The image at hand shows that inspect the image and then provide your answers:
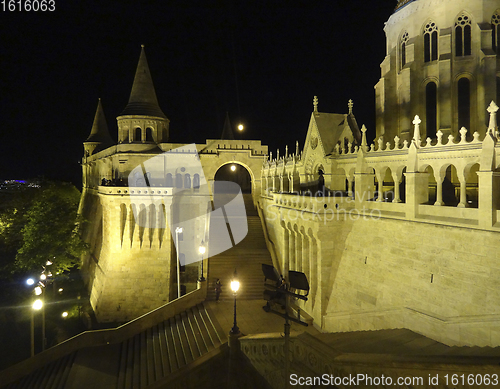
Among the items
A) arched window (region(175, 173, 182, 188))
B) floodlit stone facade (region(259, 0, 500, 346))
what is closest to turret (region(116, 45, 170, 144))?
arched window (region(175, 173, 182, 188))

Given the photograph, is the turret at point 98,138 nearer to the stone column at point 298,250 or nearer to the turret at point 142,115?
the turret at point 142,115

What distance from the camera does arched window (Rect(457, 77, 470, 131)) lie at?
17.8m

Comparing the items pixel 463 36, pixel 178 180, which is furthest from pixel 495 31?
pixel 178 180

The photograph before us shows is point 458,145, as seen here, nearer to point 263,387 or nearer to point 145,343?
Answer: point 263,387

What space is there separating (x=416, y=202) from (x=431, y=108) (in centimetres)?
977

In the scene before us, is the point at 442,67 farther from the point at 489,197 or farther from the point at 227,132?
the point at 227,132

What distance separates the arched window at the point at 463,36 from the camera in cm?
1756

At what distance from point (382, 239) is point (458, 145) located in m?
4.79

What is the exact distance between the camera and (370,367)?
8.90 metres

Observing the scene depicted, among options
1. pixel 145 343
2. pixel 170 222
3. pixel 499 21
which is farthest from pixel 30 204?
pixel 499 21

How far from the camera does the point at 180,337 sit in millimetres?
16656

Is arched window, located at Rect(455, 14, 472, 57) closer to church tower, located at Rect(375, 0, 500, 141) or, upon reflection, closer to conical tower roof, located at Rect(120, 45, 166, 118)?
church tower, located at Rect(375, 0, 500, 141)

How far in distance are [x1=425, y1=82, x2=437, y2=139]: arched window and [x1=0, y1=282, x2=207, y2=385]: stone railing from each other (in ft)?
55.0

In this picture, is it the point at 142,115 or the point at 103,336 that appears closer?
the point at 103,336
